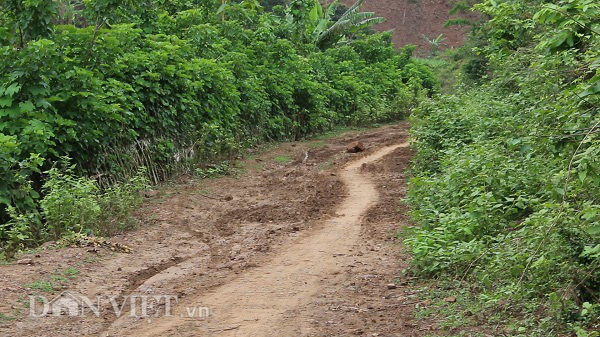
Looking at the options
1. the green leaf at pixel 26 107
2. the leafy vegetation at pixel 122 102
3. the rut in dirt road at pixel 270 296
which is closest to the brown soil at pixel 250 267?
the rut in dirt road at pixel 270 296

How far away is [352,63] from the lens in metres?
30.0

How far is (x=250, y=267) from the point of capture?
8039 mm

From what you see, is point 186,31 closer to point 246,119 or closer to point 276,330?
point 246,119

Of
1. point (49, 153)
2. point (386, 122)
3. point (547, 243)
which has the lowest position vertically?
point (386, 122)

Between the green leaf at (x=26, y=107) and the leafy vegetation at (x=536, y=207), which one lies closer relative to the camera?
the leafy vegetation at (x=536, y=207)

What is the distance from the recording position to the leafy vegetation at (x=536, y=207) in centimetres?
482

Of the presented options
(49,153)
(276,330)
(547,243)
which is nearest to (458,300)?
(547,243)

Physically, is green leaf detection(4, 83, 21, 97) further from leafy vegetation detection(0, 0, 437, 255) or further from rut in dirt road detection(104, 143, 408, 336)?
rut in dirt road detection(104, 143, 408, 336)

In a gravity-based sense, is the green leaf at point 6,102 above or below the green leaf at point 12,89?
below

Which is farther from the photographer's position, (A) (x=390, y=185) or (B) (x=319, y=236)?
(A) (x=390, y=185)

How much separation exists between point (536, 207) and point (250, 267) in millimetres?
3449

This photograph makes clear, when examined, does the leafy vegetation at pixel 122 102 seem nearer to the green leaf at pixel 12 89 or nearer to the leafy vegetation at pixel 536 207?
the green leaf at pixel 12 89

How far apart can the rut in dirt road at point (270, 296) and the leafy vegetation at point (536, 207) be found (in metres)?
1.19

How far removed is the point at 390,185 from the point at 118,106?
5.77m
